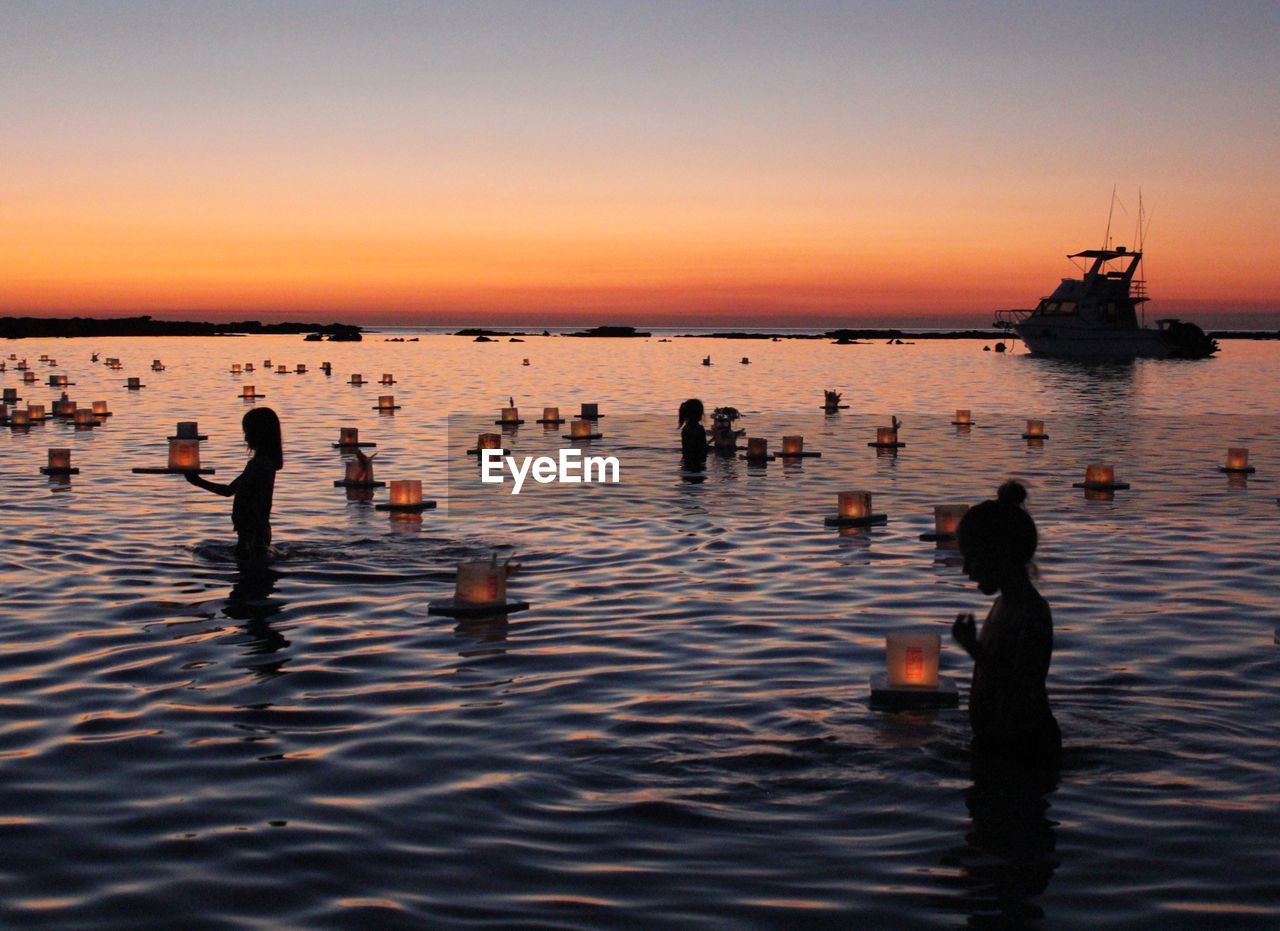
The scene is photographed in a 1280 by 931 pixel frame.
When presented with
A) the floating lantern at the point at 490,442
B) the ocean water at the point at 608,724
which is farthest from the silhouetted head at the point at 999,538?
the floating lantern at the point at 490,442

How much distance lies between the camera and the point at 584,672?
9.98m

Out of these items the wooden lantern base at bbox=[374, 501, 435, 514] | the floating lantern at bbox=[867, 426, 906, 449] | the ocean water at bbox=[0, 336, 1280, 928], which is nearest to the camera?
the ocean water at bbox=[0, 336, 1280, 928]

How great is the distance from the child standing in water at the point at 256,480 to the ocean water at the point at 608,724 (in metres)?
0.55

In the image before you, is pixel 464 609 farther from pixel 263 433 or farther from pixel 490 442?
pixel 490 442

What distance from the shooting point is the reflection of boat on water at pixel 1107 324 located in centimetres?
10075

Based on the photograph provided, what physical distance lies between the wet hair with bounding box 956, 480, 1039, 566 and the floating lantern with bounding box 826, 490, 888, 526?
35.4 feet

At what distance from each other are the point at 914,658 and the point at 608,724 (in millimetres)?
1963

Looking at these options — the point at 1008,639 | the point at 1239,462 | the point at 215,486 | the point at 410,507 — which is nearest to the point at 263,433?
the point at 215,486

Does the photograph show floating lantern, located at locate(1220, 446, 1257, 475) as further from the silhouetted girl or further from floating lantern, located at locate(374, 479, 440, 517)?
floating lantern, located at locate(374, 479, 440, 517)

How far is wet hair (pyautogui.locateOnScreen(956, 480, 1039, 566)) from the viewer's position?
6816 mm

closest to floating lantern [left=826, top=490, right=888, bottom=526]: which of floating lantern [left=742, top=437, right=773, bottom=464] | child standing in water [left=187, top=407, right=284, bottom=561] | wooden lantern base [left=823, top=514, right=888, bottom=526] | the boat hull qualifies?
wooden lantern base [left=823, top=514, right=888, bottom=526]

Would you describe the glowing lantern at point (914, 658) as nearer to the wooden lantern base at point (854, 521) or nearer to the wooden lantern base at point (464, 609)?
the wooden lantern base at point (464, 609)

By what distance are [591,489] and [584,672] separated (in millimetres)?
12391

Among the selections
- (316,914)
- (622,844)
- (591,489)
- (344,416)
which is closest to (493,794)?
(622,844)
